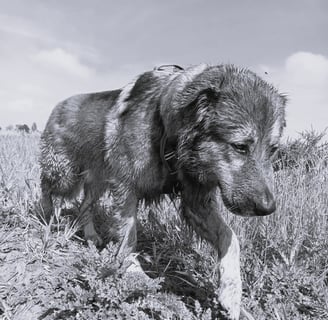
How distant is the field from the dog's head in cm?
76

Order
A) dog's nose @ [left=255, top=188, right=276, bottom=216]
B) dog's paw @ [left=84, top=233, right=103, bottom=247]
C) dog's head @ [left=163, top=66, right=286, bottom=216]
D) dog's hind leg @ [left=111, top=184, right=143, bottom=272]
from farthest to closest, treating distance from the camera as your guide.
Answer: dog's paw @ [left=84, top=233, right=103, bottom=247]
dog's hind leg @ [left=111, top=184, right=143, bottom=272]
dog's head @ [left=163, top=66, right=286, bottom=216]
dog's nose @ [left=255, top=188, right=276, bottom=216]

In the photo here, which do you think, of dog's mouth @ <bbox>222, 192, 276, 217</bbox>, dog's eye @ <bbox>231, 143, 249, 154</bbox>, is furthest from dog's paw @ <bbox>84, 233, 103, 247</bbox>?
dog's eye @ <bbox>231, 143, 249, 154</bbox>

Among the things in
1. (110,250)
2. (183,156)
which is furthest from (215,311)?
(183,156)

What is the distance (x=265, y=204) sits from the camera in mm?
2510

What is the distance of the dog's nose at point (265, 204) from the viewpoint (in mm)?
2494

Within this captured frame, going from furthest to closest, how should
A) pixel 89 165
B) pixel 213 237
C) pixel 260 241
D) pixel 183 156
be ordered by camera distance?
pixel 89 165 → pixel 260 241 → pixel 213 237 → pixel 183 156

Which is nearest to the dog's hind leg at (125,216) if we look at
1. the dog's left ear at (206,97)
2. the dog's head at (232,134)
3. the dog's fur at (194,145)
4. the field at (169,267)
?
the dog's fur at (194,145)

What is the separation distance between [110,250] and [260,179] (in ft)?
3.96

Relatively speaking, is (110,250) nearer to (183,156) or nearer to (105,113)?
(183,156)

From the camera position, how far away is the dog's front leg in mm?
2697

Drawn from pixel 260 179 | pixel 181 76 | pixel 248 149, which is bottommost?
pixel 260 179

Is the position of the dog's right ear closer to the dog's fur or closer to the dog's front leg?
the dog's fur

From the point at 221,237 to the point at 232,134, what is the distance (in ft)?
2.77

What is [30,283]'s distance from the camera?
2975 mm
